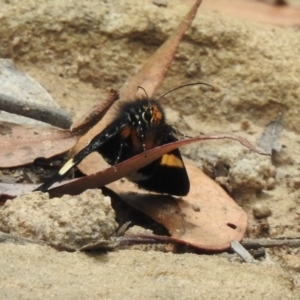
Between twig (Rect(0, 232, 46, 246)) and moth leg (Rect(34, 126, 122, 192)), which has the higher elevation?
twig (Rect(0, 232, 46, 246))

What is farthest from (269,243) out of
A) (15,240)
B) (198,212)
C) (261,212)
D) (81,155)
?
(15,240)

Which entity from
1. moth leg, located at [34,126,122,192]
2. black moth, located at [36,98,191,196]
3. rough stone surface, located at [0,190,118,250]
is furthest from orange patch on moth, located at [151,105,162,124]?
rough stone surface, located at [0,190,118,250]

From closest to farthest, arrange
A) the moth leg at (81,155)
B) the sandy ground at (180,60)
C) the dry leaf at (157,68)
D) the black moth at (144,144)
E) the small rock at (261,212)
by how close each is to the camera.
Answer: the moth leg at (81,155) → the black moth at (144,144) → the small rock at (261,212) → the dry leaf at (157,68) → the sandy ground at (180,60)

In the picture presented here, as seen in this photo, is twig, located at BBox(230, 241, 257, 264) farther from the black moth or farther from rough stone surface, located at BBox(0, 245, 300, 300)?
the black moth

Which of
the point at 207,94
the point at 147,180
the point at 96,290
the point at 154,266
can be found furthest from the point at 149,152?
the point at 207,94

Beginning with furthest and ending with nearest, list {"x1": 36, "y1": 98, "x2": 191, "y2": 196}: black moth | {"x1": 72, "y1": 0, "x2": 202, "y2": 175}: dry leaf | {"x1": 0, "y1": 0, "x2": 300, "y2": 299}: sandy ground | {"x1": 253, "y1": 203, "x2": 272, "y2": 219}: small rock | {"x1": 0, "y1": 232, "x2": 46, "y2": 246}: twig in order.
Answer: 1. {"x1": 0, "y1": 0, "x2": 300, "y2": 299}: sandy ground
2. {"x1": 72, "y1": 0, "x2": 202, "y2": 175}: dry leaf
3. {"x1": 253, "y1": 203, "x2": 272, "y2": 219}: small rock
4. {"x1": 36, "y1": 98, "x2": 191, "y2": 196}: black moth
5. {"x1": 0, "y1": 232, "x2": 46, "y2": 246}: twig

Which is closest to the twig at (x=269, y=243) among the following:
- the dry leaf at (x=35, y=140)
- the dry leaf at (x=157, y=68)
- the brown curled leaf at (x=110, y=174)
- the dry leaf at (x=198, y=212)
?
the dry leaf at (x=198, y=212)

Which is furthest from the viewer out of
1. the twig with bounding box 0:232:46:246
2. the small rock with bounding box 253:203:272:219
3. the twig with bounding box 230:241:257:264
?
the small rock with bounding box 253:203:272:219

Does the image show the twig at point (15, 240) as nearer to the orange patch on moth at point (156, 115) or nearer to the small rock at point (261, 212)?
the orange patch on moth at point (156, 115)

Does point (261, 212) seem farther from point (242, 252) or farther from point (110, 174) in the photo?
point (110, 174)
